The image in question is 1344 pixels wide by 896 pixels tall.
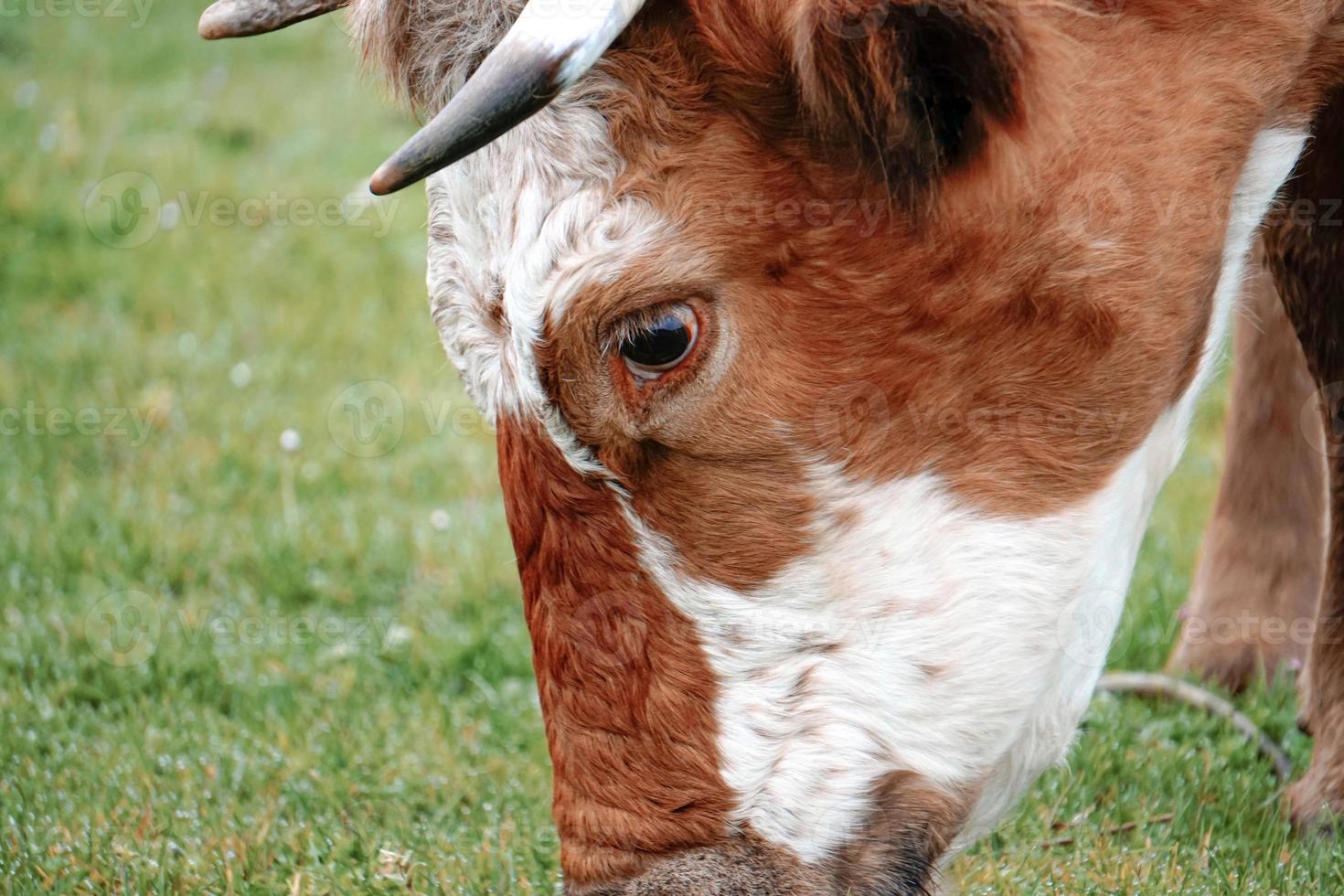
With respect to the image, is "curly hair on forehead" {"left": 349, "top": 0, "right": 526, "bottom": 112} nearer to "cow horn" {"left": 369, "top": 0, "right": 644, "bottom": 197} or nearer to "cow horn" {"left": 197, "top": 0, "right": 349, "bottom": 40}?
"cow horn" {"left": 197, "top": 0, "right": 349, "bottom": 40}

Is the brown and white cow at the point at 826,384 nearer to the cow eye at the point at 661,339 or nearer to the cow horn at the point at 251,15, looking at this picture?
the cow eye at the point at 661,339

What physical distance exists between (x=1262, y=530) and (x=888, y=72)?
105 inches

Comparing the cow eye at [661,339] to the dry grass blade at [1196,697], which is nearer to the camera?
the cow eye at [661,339]

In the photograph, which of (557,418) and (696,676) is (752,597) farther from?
(557,418)

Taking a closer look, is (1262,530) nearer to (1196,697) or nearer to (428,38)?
(1196,697)

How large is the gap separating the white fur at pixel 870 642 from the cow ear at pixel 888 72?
0.56m

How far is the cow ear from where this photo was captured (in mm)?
2195

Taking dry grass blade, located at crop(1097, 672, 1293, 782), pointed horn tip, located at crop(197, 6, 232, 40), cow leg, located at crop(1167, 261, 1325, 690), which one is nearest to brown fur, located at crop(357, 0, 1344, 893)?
pointed horn tip, located at crop(197, 6, 232, 40)

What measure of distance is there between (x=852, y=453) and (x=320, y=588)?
3.21 meters

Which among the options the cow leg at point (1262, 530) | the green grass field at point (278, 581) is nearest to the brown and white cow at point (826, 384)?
the green grass field at point (278, 581)

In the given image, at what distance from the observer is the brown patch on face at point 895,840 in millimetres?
2504

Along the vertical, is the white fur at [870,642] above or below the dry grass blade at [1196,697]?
above

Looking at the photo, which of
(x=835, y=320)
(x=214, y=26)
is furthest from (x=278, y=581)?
(x=835, y=320)

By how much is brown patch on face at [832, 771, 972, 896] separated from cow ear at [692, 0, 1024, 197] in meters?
1.02
